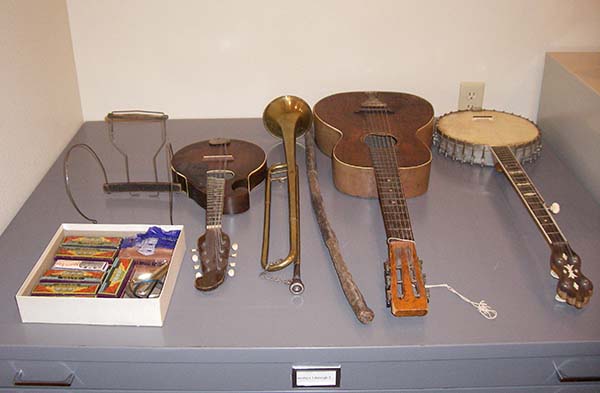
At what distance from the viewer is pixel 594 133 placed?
4.76 feet

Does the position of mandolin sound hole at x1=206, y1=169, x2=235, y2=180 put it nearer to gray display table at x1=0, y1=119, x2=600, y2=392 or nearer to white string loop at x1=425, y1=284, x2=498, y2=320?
gray display table at x1=0, y1=119, x2=600, y2=392

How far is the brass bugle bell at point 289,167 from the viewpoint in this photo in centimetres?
121

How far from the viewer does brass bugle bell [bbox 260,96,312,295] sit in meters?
1.21

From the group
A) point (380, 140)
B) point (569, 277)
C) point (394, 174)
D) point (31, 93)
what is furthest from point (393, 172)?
point (31, 93)

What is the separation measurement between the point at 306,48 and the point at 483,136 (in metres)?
0.52

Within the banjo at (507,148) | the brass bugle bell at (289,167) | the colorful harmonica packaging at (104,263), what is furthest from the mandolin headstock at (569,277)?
the colorful harmonica packaging at (104,263)

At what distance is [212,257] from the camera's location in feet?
3.98

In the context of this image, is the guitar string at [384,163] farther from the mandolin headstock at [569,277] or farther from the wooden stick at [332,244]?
the mandolin headstock at [569,277]

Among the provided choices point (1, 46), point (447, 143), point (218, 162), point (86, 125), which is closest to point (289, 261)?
point (218, 162)

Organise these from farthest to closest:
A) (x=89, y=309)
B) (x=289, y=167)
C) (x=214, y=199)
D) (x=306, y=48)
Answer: (x=306, y=48)
(x=289, y=167)
(x=214, y=199)
(x=89, y=309)

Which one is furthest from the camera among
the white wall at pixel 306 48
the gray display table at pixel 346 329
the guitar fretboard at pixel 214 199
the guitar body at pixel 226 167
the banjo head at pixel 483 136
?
the white wall at pixel 306 48

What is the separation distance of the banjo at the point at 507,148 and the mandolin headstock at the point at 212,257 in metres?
0.59

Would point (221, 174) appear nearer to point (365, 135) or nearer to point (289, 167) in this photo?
point (289, 167)

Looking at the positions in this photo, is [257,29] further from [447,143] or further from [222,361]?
[222,361]
